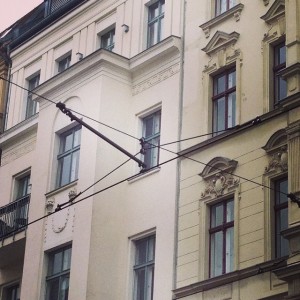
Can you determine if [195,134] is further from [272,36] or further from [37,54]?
[37,54]

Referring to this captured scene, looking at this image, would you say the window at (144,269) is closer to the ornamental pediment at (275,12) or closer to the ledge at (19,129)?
the ornamental pediment at (275,12)

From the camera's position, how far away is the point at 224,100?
80.7 ft

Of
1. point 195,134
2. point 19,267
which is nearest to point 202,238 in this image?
point 195,134

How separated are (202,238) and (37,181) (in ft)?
23.2

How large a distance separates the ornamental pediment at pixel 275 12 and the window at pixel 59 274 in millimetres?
8146

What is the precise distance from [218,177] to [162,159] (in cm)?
249

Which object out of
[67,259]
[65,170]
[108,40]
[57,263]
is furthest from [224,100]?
[57,263]

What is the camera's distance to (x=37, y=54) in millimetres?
32625

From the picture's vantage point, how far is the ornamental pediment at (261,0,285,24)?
2341cm

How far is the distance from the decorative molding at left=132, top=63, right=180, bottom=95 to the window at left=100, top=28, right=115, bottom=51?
2.42 metres

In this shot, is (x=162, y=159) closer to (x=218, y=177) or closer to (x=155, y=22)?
(x=218, y=177)

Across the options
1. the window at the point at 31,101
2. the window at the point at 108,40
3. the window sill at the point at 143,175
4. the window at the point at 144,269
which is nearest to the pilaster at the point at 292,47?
the window sill at the point at 143,175

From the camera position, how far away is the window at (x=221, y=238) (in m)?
22.8

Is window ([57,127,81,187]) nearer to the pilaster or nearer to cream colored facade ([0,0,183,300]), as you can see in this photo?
cream colored facade ([0,0,183,300])
